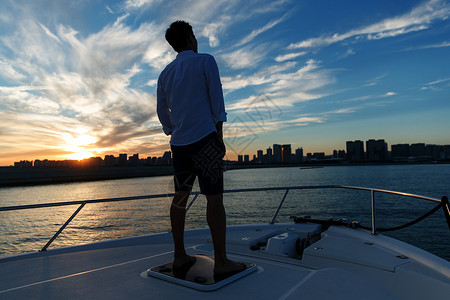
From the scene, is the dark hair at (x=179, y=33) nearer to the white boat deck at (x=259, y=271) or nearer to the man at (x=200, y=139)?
the man at (x=200, y=139)

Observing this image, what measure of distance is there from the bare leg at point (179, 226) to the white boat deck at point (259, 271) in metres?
0.22

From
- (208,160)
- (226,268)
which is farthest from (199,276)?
(208,160)

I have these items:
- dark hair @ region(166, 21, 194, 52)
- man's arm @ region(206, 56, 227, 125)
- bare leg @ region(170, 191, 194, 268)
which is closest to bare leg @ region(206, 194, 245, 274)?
bare leg @ region(170, 191, 194, 268)

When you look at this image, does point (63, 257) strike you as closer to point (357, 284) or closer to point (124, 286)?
point (124, 286)

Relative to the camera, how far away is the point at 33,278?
186 centimetres

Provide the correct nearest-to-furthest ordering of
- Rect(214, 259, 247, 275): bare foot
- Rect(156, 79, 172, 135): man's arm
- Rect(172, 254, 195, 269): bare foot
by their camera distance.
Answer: Rect(214, 259, 247, 275): bare foot < Rect(172, 254, 195, 269): bare foot < Rect(156, 79, 172, 135): man's arm

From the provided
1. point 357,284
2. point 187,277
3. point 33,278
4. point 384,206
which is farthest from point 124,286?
point 384,206

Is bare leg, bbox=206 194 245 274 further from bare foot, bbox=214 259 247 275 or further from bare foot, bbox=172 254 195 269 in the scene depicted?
bare foot, bbox=172 254 195 269

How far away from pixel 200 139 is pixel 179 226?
630mm

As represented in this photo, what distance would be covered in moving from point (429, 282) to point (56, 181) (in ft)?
264

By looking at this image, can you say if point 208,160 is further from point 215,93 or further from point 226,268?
point 226,268

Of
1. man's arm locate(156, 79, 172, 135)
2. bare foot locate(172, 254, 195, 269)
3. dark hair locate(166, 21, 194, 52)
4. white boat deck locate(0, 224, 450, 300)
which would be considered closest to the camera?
white boat deck locate(0, 224, 450, 300)

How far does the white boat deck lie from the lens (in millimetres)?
1503

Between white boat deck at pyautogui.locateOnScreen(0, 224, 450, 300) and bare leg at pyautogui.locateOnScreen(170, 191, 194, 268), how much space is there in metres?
0.22
